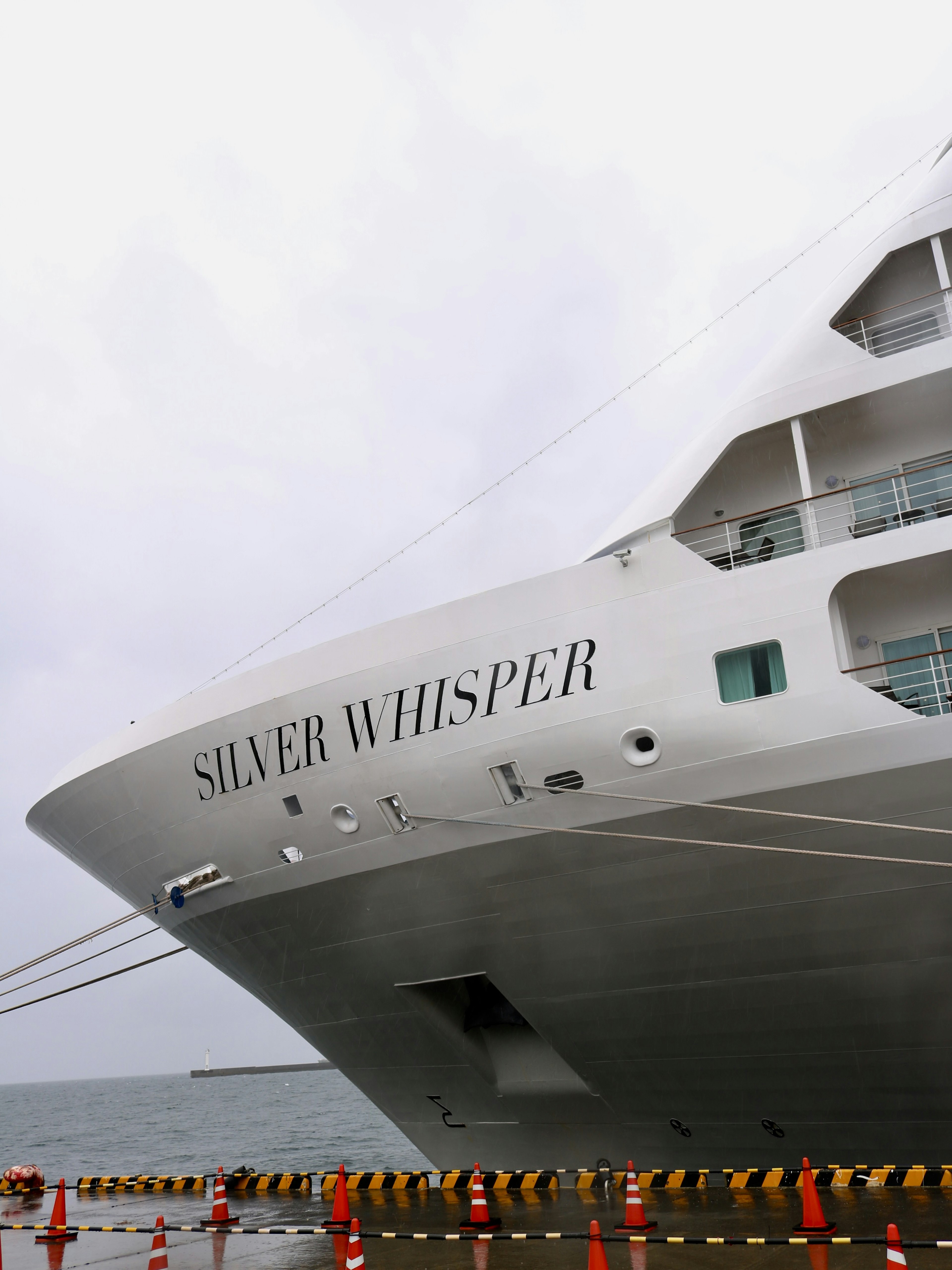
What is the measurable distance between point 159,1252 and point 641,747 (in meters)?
5.80

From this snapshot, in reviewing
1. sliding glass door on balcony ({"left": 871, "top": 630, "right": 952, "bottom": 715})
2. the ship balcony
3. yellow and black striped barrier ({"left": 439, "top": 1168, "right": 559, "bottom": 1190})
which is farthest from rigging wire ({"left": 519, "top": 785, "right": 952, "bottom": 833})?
yellow and black striped barrier ({"left": 439, "top": 1168, "right": 559, "bottom": 1190})

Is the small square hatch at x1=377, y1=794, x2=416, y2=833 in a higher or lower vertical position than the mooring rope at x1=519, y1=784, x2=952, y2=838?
higher

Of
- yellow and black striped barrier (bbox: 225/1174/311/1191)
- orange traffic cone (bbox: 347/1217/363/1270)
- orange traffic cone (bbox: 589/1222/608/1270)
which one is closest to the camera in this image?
orange traffic cone (bbox: 589/1222/608/1270)

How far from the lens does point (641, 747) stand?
30.1 feet

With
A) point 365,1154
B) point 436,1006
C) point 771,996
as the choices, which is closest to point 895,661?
point 771,996

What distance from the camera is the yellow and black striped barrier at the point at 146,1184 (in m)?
13.4

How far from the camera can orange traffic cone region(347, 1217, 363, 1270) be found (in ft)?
20.3

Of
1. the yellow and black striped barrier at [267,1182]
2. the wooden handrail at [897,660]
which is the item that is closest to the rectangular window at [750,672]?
the wooden handrail at [897,660]

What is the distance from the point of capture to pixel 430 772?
9.78 meters

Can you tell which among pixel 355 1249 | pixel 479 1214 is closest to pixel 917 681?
pixel 479 1214

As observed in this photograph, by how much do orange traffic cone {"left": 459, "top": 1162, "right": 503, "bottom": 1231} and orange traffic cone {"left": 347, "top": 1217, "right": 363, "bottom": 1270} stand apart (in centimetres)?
224

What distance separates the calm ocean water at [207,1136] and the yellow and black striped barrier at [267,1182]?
9.55 m

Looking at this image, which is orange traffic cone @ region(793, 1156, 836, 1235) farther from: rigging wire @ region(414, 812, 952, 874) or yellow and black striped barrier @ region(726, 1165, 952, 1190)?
rigging wire @ region(414, 812, 952, 874)

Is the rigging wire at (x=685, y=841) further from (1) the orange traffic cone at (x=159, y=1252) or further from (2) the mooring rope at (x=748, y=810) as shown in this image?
(1) the orange traffic cone at (x=159, y=1252)
